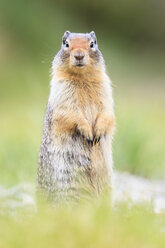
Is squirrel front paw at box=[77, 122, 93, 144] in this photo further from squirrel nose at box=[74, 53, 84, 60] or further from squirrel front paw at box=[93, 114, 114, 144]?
squirrel nose at box=[74, 53, 84, 60]

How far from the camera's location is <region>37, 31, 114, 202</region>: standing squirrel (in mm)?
5586

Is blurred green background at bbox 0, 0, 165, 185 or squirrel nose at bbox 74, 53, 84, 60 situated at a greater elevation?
blurred green background at bbox 0, 0, 165, 185

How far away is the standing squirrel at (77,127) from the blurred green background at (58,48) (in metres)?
2.82

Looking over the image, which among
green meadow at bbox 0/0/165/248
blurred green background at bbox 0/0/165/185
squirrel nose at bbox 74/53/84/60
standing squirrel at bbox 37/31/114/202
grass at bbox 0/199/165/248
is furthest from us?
blurred green background at bbox 0/0/165/185

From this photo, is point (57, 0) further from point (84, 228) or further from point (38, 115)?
point (84, 228)

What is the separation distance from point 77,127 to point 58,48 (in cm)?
928

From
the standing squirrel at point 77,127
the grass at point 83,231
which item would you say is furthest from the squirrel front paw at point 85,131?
the grass at point 83,231

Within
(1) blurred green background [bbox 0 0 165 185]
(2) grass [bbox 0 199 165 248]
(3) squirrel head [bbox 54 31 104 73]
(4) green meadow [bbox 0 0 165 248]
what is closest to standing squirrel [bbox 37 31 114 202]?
(3) squirrel head [bbox 54 31 104 73]

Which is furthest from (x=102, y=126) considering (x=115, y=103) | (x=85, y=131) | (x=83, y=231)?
(x=115, y=103)

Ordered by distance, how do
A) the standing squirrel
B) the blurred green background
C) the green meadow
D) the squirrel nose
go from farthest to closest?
the blurred green background → the squirrel nose → the standing squirrel → the green meadow

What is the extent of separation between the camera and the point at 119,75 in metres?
15.5

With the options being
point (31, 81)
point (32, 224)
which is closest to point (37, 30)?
point (31, 81)

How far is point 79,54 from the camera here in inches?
225

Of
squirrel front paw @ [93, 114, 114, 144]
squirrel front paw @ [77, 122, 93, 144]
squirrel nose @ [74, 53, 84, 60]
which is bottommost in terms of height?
squirrel front paw @ [77, 122, 93, 144]
